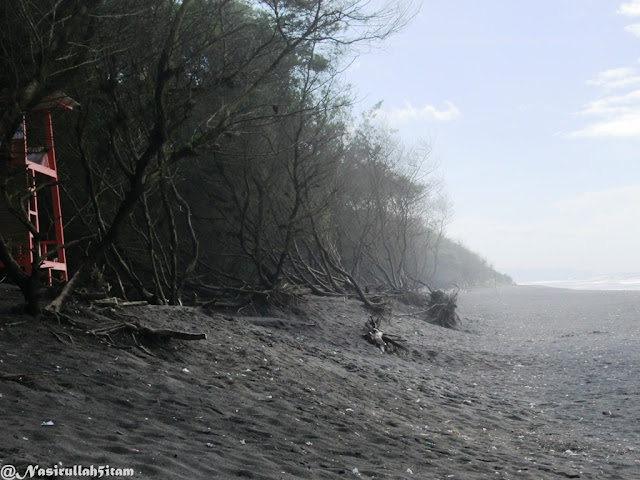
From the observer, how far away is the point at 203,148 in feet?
26.2

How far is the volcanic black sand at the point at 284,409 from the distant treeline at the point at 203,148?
1.46m

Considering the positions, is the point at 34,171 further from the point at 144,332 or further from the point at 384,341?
the point at 384,341

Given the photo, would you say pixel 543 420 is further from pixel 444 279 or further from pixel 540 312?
pixel 444 279

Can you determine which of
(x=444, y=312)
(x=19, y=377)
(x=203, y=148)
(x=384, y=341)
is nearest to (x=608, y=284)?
(x=444, y=312)

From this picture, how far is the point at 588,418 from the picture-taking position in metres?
8.63

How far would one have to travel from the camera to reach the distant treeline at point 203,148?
22.8ft

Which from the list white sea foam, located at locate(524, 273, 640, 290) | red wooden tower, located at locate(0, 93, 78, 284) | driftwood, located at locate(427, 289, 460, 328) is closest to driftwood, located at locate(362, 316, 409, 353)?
red wooden tower, located at locate(0, 93, 78, 284)

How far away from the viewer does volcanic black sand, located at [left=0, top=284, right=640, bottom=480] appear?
4516 millimetres

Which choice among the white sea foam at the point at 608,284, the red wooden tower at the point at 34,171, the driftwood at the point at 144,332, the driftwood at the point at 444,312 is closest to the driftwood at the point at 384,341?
the driftwood at the point at 144,332

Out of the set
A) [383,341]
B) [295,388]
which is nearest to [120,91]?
[295,388]

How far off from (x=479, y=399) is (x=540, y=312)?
21.5 meters

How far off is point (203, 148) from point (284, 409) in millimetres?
3412

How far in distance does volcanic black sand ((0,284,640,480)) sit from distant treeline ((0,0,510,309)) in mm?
1461

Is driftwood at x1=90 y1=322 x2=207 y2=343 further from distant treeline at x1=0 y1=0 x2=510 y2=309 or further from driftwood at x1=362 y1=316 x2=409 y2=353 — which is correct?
driftwood at x1=362 y1=316 x2=409 y2=353
